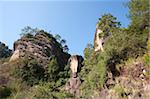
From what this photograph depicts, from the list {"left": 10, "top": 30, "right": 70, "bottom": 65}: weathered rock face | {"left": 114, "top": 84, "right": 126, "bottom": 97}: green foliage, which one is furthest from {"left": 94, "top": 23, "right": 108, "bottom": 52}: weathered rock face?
{"left": 114, "top": 84, "right": 126, "bottom": 97}: green foliage

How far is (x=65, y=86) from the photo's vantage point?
99.8ft

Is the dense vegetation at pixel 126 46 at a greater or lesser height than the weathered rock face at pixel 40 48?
lesser

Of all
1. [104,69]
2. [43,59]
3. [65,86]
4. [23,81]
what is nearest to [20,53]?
[43,59]

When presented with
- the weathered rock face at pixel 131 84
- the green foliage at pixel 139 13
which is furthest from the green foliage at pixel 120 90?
the green foliage at pixel 139 13

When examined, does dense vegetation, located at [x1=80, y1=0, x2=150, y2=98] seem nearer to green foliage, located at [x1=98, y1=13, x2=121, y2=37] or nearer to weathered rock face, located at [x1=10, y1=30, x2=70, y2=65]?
green foliage, located at [x1=98, y1=13, x2=121, y2=37]

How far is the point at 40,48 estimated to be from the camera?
3966cm

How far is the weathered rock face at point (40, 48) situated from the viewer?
127ft

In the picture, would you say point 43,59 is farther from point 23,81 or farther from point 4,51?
point 4,51

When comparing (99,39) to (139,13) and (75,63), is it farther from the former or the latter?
(139,13)

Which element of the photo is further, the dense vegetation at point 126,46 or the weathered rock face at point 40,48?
the weathered rock face at point 40,48

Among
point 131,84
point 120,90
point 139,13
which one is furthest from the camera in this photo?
point 139,13

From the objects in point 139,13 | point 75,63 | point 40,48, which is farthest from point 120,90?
point 40,48

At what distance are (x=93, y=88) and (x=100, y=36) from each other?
30.5 ft

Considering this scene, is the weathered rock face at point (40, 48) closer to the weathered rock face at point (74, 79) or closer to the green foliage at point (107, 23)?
the weathered rock face at point (74, 79)
